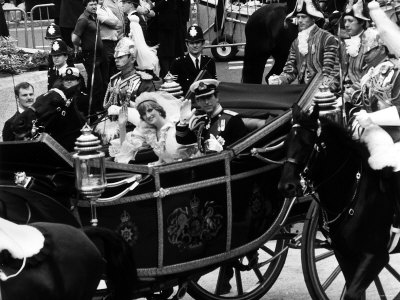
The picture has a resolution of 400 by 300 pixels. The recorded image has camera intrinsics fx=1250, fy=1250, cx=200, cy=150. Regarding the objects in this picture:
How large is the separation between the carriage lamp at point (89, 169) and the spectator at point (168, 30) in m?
7.32

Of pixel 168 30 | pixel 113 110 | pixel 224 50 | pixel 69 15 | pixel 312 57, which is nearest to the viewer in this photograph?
pixel 113 110

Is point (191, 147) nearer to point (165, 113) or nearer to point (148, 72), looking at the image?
point (165, 113)

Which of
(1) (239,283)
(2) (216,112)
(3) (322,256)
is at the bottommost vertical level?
(1) (239,283)

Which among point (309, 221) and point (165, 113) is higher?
point (165, 113)

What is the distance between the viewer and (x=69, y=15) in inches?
562

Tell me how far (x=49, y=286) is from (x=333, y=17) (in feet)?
15.5

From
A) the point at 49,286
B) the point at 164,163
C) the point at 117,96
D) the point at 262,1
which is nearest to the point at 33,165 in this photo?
the point at 164,163

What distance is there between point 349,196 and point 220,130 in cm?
108

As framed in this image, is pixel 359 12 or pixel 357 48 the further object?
pixel 357 48

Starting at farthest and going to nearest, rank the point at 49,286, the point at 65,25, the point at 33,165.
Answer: the point at 65,25
the point at 33,165
the point at 49,286

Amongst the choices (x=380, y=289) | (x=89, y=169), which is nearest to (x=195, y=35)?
(x=380, y=289)

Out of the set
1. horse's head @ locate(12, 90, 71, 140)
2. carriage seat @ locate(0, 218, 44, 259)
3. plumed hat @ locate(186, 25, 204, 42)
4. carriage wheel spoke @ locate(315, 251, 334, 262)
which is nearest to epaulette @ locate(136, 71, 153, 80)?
plumed hat @ locate(186, 25, 204, 42)

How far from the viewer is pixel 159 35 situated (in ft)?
47.5

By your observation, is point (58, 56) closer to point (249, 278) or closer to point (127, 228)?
point (249, 278)
